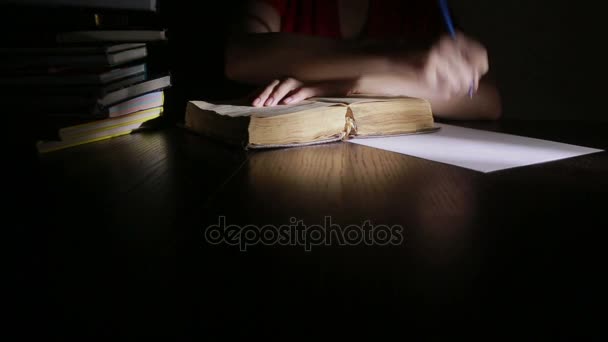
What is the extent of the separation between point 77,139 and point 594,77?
1.99 metres

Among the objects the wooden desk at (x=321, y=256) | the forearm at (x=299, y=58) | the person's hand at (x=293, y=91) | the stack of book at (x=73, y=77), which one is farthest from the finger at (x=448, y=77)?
the stack of book at (x=73, y=77)

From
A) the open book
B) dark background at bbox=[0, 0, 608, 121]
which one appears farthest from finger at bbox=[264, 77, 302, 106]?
dark background at bbox=[0, 0, 608, 121]

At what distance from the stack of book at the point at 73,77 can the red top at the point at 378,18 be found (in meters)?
0.86

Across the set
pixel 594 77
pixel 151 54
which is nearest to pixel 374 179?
pixel 151 54

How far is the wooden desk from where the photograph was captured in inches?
11.1

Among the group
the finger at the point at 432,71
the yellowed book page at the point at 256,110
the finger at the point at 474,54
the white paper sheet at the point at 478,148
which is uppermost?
the finger at the point at 474,54

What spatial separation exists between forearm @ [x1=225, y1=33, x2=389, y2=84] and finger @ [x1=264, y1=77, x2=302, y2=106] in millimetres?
143

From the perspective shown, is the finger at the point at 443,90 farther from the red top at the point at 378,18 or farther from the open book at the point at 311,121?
the red top at the point at 378,18

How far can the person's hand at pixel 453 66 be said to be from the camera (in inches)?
49.3

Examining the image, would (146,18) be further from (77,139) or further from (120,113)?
(77,139)

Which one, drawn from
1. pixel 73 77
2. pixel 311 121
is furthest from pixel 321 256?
pixel 73 77

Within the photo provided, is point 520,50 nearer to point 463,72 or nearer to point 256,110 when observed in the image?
point 463,72

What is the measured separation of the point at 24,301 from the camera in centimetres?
31

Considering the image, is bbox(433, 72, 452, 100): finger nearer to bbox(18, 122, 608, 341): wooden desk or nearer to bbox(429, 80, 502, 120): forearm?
bbox(429, 80, 502, 120): forearm
